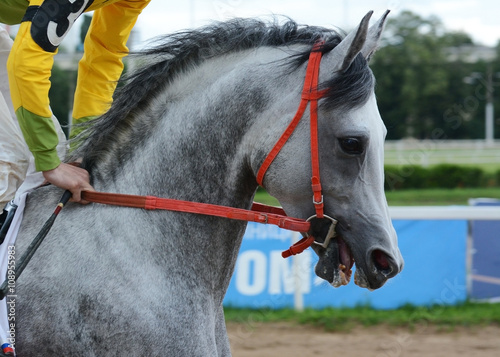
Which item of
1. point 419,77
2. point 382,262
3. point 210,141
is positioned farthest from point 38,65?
point 419,77

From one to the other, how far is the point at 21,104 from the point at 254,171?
84 centimetres

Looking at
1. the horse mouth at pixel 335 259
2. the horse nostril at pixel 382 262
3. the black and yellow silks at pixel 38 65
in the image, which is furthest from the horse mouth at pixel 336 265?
the black and yellow silks at pixel 38 65

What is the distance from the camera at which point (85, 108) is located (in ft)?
8.70

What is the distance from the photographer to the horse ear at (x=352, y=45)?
76.0 inches

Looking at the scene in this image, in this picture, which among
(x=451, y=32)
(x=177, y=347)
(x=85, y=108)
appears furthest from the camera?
(x=451, y=32)

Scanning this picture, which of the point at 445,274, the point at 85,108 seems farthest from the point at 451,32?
the point at 85,108

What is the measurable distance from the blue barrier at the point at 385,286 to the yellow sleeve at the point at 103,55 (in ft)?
12.5

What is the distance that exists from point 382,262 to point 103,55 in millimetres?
1477

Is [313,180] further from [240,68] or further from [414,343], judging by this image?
[414,343]

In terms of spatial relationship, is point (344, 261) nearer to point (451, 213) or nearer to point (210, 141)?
point (210, 141)

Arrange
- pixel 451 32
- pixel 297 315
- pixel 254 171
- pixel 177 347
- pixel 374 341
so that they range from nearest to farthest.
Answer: pixel 177 347, pixel 254 171, pixel 374 341, pixel 297 315, pixel 451 32

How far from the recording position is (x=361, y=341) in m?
5.62

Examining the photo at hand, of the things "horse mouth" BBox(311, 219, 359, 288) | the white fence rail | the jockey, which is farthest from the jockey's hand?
the white fence rail

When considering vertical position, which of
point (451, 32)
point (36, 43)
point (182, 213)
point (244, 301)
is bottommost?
point (451, 32)
